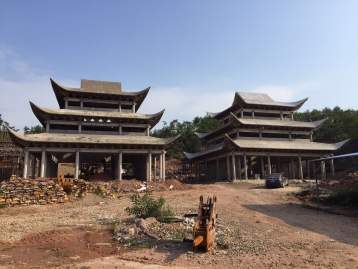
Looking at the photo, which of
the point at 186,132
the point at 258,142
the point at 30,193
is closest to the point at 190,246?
the point at 30,193

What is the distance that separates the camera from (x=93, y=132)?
31.6 meters

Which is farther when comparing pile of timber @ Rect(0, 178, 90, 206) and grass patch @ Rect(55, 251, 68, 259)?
pile of timber @ Rect(0, 178, 90, 206)

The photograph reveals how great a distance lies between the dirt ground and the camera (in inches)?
289

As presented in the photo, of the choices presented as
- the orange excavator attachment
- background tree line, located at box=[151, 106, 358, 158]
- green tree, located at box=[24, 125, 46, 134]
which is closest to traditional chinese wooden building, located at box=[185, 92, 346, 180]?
background tree line, located at box=[151, 106, 358, 158]

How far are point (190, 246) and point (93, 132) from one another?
25088 mm

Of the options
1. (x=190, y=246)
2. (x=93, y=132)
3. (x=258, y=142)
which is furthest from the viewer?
(x=258, y=142)

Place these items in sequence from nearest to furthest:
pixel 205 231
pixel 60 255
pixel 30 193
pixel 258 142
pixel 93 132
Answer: pixel 60 255 < pixel 205 231 < pixel 30 193 < pixel 93 132 < pixel 258 142

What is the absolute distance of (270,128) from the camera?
37.9 m

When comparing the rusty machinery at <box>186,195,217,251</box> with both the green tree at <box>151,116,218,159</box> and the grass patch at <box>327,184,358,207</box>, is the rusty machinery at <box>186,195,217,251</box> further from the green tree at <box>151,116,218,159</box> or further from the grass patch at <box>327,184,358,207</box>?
the green tree at <box>151,116,218,159</box>

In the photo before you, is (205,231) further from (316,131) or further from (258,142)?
(316,131)

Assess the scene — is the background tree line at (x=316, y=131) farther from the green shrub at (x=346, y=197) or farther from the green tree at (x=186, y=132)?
the green shrub at (x=346, y=197)

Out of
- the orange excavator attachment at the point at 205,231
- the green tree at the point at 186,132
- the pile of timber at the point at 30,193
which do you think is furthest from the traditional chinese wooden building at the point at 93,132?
the green tree at the point at 186,132

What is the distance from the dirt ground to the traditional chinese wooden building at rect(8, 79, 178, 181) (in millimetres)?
14692

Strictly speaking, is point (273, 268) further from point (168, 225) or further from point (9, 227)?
point (9, 227)
